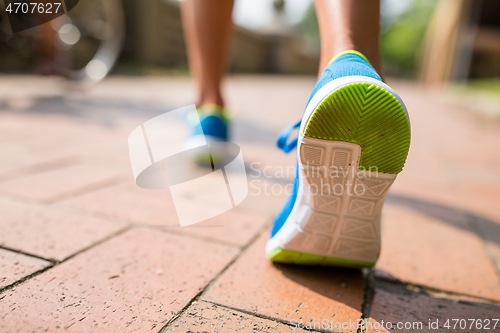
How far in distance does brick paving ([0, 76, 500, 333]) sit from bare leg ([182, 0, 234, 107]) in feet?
1.22

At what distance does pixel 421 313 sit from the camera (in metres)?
0.76

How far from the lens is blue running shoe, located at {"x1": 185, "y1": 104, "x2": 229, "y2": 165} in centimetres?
149

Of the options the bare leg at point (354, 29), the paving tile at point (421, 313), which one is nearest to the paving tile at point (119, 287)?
the paving tile at point (421, 313)

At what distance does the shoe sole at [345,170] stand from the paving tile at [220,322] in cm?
19

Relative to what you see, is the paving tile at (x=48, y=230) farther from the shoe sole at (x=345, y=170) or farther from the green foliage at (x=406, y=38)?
the green foliage at (x=406, y=38)

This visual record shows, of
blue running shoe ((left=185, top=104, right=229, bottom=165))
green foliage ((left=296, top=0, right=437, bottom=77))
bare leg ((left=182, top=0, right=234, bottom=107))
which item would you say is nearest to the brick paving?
blue running shoe ((left=185, top=104, right=229, bottom=165))

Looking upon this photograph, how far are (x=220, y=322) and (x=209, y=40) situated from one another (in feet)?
3.62

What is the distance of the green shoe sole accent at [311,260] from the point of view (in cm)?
85

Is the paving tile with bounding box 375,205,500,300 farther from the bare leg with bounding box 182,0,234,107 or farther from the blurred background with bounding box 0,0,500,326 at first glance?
the bare leg with bounding box 182,0,234,107

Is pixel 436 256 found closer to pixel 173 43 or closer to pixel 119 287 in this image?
pixel 119 287

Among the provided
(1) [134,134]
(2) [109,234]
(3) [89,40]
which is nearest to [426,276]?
(2) [109,234]

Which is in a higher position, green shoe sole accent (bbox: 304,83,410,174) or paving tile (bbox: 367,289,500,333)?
green shoe sole accent (bbox: 304,83,410,174)

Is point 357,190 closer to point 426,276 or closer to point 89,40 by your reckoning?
point 426,276

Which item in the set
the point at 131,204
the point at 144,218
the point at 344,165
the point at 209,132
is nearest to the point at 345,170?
the point at 344,165
